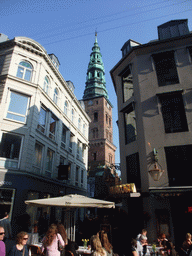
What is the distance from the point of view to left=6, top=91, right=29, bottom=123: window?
15016mm

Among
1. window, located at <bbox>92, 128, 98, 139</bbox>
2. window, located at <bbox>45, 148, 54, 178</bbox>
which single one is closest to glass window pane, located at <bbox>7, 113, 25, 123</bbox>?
window, located at <bbox>45, 148, 54, 178</bbox>

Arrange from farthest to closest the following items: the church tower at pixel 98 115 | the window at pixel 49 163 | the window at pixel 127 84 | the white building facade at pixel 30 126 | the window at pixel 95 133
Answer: the window at pixel 95 133, the church tower at pixel 98 115, the window at pixel 49 163, the window at pixel 127 84, the white building facade at pixel 30 126

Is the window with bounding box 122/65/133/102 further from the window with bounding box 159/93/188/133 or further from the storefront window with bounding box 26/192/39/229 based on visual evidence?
the storefront window with bounding box 26/192/39/229

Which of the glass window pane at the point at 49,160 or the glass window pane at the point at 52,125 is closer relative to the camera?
the glass window pane at the point at 49,160

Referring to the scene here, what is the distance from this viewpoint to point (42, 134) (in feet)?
56.3

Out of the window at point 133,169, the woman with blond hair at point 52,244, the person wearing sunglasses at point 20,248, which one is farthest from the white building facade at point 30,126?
the person wearing sunglasses at point 20,248

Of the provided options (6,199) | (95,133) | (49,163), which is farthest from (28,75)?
(95,133)

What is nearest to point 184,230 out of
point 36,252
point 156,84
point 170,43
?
point 36,252

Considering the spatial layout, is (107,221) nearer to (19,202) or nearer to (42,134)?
(19,202)

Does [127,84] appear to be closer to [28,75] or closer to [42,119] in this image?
[42,119]

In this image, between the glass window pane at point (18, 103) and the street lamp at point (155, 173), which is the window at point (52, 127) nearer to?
the glass window pane at point (18, 103)

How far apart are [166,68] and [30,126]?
11851 mm

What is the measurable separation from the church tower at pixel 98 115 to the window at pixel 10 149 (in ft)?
118

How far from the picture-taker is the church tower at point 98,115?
169 feet
